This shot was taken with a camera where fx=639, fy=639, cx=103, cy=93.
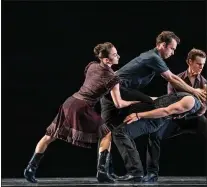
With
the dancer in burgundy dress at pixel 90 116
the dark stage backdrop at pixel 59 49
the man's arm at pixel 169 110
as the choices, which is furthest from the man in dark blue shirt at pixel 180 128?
the dark stage backdrop at pixel 59 49

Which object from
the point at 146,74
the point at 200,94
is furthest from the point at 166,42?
the point at 200,94

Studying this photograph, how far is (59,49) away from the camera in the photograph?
6.31 meters

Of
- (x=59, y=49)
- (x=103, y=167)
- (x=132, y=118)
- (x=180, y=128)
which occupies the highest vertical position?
(x=59, y=49)

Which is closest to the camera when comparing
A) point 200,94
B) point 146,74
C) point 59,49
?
point 200,94

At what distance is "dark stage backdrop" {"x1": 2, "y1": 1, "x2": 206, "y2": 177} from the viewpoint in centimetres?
629

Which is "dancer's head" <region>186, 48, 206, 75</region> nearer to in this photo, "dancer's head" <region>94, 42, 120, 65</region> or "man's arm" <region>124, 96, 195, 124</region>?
"man's arm" <region>124, 96, 195, 124</region>

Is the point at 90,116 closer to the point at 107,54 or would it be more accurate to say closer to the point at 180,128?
the point at 107,54

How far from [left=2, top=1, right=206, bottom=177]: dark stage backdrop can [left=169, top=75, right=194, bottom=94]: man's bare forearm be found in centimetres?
95

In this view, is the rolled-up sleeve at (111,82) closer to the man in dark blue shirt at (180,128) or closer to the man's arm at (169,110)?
the man's arm at (169,110)

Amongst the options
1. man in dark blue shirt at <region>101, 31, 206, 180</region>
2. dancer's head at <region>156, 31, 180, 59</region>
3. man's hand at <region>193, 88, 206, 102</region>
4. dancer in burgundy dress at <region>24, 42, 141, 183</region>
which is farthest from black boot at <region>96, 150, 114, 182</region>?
dancer's head at <region>156, 31, 180, 59</region>

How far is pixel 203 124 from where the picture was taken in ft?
17.8

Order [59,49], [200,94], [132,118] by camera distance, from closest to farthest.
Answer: [132,118]
[200,94]
[59,49]

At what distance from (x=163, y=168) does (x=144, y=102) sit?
1.43m

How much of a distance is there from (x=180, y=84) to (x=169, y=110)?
0.90ft
